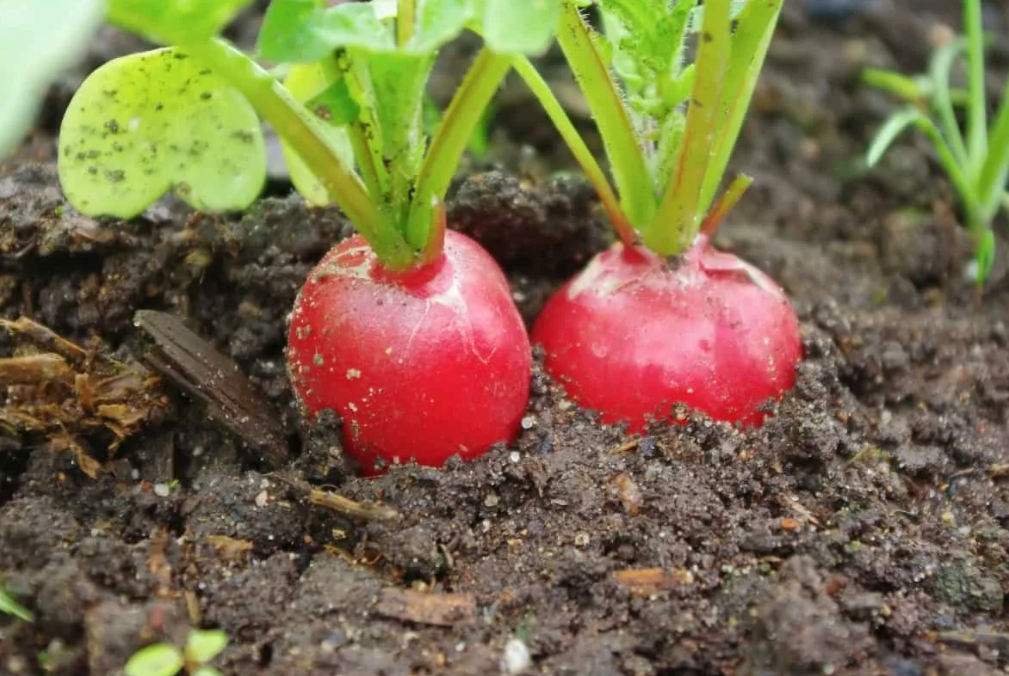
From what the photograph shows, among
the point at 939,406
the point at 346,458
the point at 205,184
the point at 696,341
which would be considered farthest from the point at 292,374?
the point at 939,406

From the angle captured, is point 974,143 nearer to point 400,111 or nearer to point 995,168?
point 995,168

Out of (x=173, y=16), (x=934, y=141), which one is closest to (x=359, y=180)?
(x=173, y=16)

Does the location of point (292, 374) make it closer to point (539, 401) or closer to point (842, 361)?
point (539, 401)

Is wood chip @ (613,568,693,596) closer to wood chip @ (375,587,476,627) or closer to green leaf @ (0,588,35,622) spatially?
wood chip @ (375,587,476,627)

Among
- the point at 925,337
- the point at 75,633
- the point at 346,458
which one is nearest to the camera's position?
the point at 75,633

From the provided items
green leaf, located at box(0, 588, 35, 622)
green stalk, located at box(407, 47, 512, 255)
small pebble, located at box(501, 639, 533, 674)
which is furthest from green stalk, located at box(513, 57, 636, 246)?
green leaf, located at box(0, 588, 35, 622)

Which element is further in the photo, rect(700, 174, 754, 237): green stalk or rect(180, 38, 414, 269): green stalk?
rect(700, 174, 754, 237): green stalk

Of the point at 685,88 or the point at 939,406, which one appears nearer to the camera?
the point at 685,88
